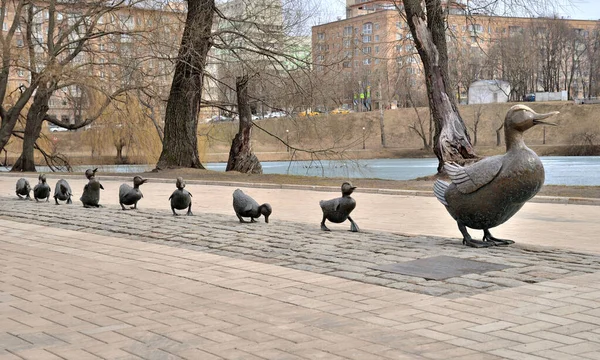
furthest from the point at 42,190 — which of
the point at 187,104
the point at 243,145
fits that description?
the point at 243,145

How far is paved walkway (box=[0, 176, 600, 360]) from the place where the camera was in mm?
5383

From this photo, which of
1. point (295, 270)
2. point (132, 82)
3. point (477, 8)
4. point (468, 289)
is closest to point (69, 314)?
point (295, 270)

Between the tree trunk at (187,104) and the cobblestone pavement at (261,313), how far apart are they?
20728mm

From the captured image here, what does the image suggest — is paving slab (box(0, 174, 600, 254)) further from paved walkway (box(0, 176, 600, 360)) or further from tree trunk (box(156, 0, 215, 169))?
tree trunk (box(156, 0, 215, 169))

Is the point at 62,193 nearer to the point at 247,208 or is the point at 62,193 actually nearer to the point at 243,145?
the point at 247,208

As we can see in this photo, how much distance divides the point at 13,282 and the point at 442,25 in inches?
873

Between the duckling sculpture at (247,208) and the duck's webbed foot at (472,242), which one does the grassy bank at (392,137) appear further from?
the duck's webbed foot at (472,242)

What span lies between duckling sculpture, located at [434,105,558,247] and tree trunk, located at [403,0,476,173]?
16.8 m

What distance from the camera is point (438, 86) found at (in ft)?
89.4

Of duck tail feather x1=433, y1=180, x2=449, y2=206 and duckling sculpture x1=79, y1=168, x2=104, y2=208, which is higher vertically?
duck tail feather x1=433, y1=180, x2=449, y2=206

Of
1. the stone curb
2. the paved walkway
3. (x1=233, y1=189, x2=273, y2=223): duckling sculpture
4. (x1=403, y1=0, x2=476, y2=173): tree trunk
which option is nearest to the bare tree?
the stone curb

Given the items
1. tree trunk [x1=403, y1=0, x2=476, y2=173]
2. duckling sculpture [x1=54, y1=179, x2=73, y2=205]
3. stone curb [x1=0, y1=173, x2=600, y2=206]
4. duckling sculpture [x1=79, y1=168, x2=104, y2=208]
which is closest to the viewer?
duckling sculpture [x1=79, y1=168, x2=104, y2=208]

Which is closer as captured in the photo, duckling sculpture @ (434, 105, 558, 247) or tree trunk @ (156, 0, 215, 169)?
duckling sculpture @ (434, 105, 558, 247)

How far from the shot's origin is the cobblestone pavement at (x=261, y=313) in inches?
208
